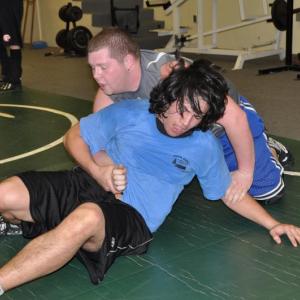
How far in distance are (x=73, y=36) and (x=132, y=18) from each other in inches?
40.5

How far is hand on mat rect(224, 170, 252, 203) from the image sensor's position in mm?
2119

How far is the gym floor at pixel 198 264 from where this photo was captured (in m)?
1.84

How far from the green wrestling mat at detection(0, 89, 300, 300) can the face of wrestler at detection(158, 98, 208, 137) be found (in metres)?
0.52

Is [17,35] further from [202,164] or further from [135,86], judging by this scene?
[202,164]

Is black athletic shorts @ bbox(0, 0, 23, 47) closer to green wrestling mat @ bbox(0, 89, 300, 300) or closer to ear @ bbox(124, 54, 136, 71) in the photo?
green wrestling mat @ bbox(0, 89, 300, 300)

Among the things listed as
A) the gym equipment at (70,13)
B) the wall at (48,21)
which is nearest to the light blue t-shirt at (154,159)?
the gym equipment at (70,13)

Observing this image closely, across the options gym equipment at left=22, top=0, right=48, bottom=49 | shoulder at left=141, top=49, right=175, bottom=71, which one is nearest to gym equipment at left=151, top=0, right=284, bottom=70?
gym equipment at left=22, top=0, right=48, bottom=49

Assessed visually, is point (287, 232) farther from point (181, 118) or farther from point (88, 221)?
point (88, 221)

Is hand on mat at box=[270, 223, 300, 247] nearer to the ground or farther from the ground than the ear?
nearer to the ground

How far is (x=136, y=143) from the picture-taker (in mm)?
2037

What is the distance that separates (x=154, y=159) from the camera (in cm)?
203

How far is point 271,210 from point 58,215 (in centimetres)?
104

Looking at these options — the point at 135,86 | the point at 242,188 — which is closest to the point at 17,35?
the point at 135,86

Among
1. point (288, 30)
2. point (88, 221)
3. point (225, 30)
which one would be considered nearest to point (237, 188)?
point (88, 221)
